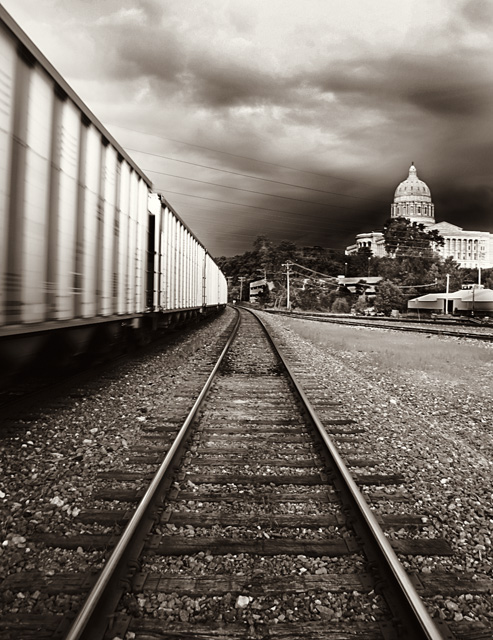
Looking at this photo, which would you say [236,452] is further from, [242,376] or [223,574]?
[242,376]

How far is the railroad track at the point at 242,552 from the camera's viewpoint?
2.21m

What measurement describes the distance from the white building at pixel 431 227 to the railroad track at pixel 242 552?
16765 centimetres

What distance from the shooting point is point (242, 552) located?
2.86 meters

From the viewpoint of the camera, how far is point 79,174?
592 cm

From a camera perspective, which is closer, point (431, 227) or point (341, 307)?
point (341, 307)

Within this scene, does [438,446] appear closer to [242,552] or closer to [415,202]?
[242,552]

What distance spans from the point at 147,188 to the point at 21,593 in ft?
29.2

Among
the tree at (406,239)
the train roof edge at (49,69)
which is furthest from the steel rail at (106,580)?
the tree at (406,239)

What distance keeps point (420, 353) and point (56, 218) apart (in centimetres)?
1179

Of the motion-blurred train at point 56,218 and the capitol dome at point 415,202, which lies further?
the capitol dome at point 415,202

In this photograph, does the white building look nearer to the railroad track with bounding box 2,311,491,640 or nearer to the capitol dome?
the capitol dome

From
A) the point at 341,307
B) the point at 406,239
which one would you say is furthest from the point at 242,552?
the point at 406,239

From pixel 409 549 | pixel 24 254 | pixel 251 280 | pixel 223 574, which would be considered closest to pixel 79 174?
pixel 24 254

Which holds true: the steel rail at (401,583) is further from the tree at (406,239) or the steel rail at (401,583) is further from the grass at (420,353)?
the tree at (406,239)
